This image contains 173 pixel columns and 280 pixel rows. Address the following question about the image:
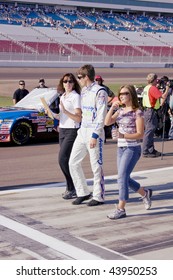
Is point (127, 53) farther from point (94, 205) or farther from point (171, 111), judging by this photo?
point (94, 205)

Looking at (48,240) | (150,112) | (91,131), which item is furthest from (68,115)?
(150,112)

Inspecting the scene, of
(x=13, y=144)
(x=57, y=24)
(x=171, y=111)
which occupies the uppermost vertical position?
(x=57, y=24)

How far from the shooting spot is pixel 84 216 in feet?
23.9

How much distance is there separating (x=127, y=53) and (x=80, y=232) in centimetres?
5712

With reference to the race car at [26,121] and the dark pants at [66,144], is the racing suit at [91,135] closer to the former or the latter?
the dark pants at [66,144]

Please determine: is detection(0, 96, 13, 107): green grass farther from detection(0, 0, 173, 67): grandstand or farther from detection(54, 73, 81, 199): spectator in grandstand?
detection(0, 0, 173, 67): grandstand

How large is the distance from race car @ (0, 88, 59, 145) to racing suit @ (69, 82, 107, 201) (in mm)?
6081

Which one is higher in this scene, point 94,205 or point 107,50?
point 107,50

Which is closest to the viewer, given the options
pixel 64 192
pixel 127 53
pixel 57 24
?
pixel 64 192

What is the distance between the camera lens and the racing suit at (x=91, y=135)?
7312 millimetres

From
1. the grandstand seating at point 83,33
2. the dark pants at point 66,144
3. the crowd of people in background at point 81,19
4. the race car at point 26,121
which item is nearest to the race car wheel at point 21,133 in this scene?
the race car at point 26,121

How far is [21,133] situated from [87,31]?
60.4m

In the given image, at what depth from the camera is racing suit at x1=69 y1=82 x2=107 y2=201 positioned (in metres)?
7.31

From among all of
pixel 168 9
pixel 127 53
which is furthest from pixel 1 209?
pixel 168 9
